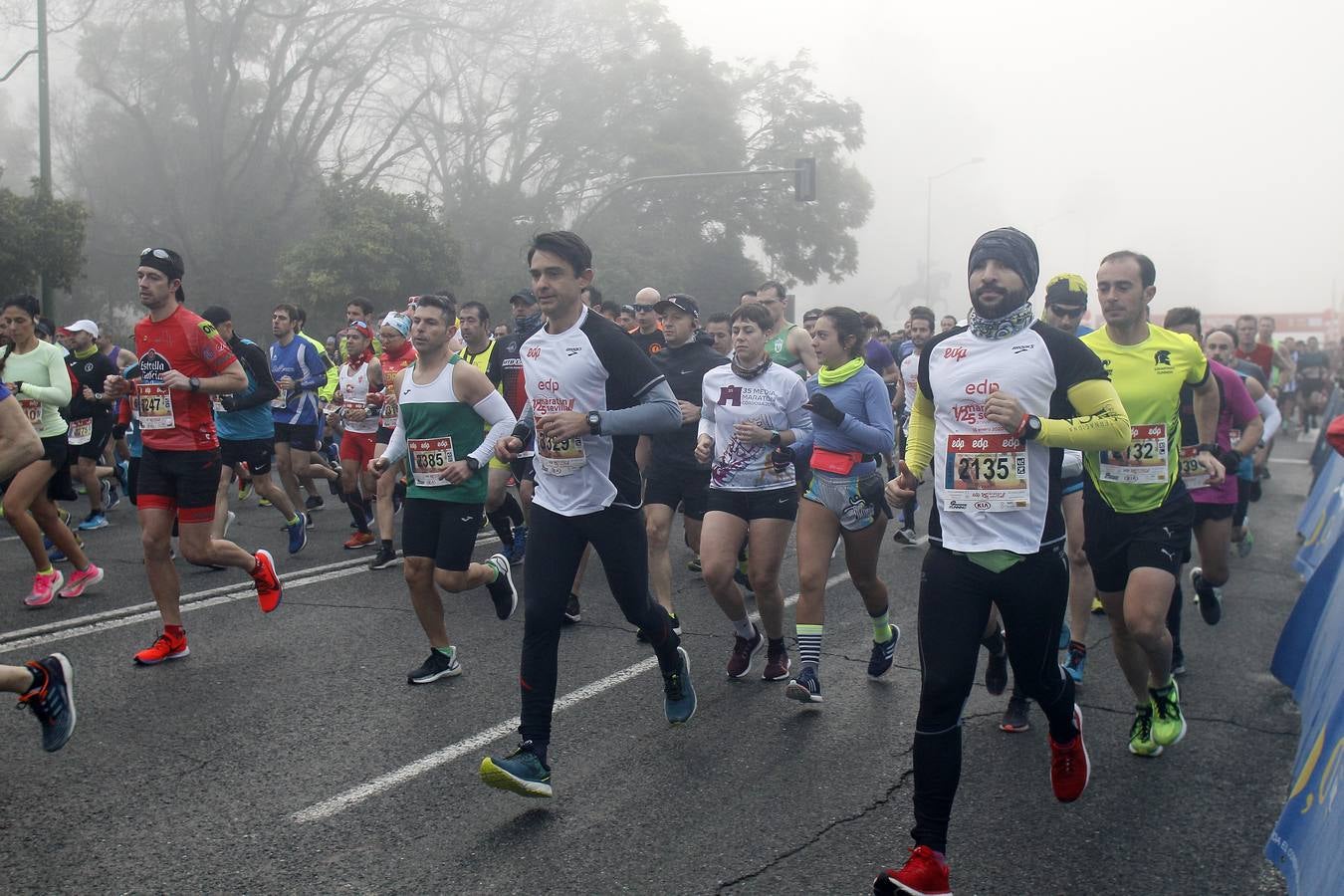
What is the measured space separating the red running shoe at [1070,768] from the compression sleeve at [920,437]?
1073mm

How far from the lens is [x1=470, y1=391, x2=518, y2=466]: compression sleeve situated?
5832 millimetres

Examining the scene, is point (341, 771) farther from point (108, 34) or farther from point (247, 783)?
point (108, 34)

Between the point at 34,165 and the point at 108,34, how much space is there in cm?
1047

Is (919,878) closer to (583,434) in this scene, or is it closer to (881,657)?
(583,434)

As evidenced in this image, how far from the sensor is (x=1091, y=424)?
12.7 ft

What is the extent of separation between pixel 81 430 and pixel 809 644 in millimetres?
7219

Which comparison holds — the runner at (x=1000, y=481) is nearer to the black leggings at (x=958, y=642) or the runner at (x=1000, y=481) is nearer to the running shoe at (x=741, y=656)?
the black leggings at (x=958, y=642)

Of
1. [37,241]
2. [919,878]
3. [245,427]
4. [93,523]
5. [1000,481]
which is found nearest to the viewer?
[919,878]

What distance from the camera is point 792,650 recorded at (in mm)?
6941

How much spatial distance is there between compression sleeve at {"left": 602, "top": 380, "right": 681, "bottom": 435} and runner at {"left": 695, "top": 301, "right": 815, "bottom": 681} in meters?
1.18

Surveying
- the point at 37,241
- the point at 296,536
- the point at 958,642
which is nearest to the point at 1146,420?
the point at 958,642

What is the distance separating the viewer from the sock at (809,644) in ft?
18.8

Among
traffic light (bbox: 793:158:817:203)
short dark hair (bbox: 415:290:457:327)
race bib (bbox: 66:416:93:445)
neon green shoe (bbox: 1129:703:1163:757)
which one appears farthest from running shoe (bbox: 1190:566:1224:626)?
traffic light (bbox: 793:158:817:203)

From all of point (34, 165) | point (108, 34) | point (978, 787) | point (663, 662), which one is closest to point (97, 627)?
point (663, 662)
